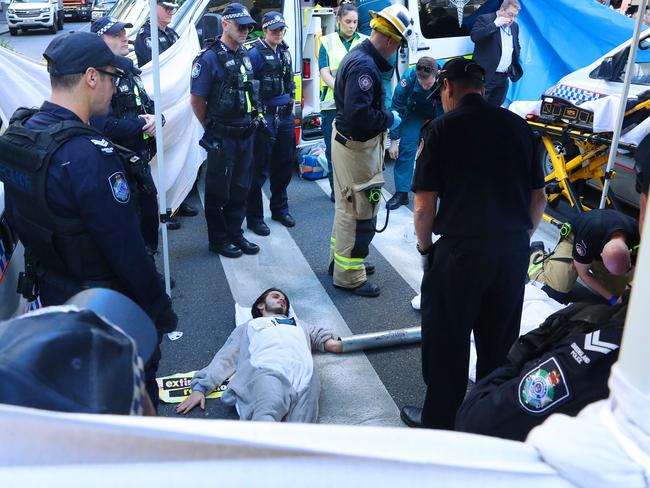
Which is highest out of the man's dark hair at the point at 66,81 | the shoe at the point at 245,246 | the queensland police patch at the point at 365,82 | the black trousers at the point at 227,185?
the man's dark hair at the point at 66,81

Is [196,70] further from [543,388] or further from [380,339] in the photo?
[543,388]

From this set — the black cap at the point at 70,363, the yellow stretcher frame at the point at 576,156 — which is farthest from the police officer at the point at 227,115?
the black cap at the point at 70,363

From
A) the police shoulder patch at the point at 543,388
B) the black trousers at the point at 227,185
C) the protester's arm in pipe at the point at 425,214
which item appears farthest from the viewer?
the black trousers at the point at 227,185

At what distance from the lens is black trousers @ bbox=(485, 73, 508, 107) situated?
757cm

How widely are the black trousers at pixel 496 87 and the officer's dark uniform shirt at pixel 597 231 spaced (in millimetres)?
4602

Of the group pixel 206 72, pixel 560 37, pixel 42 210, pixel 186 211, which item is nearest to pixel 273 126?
pixel 206 72

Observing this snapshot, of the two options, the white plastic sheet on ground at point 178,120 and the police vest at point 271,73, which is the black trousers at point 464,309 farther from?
the white plastic sheet on ground at point 178,120

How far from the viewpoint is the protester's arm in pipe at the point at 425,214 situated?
8.98 ft

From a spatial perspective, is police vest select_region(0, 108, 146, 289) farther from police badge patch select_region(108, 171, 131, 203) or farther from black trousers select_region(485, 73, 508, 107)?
black trousers select_region(485, 73, 508, 107)

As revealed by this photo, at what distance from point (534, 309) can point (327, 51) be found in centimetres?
373

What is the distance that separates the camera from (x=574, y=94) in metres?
6.28

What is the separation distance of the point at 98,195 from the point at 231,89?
2845mm

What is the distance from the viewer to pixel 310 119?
24.5 ft

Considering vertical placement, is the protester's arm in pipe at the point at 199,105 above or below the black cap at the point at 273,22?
below
